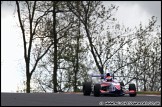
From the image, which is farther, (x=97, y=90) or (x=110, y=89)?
(x=110, y=89)

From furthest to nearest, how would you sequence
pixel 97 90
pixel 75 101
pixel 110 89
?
pixel 110 89 → pixel 97 90 → pixel 75 101

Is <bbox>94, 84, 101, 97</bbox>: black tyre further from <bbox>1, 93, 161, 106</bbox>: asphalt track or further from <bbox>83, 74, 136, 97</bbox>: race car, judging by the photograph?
<bbox>1, 93, 161, 106</bbox>: asphalt track

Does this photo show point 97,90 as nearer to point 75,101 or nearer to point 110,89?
point 110,89

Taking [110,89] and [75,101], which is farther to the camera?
[110,89]

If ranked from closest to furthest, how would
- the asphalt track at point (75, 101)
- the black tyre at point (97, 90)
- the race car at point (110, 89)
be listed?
the asphalt track at point (75, 101), the black tyre at point (97, 90), the race car at point (110, 89)

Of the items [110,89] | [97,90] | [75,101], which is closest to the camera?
[75,101]

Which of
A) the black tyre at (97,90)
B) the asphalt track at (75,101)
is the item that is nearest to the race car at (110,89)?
the black tyre at (97,90)

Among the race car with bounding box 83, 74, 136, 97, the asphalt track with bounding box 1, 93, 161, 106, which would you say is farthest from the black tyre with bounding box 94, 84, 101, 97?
the asphalt track with bounding box 1, 93, 161, 106

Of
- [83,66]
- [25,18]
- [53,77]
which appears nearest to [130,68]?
[83,66]

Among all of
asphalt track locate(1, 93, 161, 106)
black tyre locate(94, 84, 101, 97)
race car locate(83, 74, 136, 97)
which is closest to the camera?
asphalt track locate(1, 93, 161, 106)

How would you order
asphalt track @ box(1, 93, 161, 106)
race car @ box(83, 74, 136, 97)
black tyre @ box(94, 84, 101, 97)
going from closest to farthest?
asphalt track @ box(1, 93, 161, 106)
black tyre @ box(94, 84, 101, 97)
race car @ box(83, 74, 136, 97)

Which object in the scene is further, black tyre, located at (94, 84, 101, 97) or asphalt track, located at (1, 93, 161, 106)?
black tyre, located at (94, 84, 101, 97)

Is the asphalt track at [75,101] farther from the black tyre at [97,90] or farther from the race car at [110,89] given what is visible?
the race car at [110,89]

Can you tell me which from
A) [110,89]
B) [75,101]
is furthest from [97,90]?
[75,101]
